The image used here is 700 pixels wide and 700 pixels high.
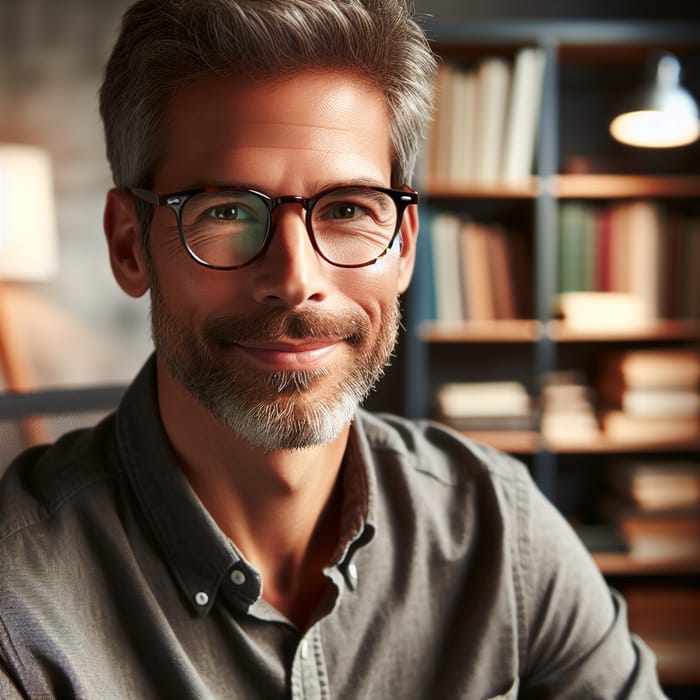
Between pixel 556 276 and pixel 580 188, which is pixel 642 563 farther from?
pixel 580 188

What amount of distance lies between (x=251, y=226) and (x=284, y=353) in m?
0.15

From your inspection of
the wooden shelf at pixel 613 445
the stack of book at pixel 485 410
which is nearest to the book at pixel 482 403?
the stack of book at pixel 485 410

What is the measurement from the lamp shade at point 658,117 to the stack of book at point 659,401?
2.44ft

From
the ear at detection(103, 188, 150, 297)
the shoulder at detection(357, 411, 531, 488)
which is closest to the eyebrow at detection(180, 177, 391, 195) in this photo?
the ear at detection(103, 188, 150, 297)

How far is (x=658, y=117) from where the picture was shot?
2.53 metres

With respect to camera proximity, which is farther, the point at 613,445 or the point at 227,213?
the point at 613,445

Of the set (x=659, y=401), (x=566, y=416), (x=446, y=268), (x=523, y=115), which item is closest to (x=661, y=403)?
(x=659, y=401)

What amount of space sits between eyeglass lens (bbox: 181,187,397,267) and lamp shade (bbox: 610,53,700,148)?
1853mm

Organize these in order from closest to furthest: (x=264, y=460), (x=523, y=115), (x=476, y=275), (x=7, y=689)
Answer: (x=7, y=689) < (x=264, y=460) < (x=523, y=115) < (x=476, y=275)

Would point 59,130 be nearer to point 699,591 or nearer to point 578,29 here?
point 578,29

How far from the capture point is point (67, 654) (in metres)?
0.83

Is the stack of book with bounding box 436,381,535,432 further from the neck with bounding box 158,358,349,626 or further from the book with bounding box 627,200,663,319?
the neck with bounding box 158,358,349,626

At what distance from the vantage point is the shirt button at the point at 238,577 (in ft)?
3.16

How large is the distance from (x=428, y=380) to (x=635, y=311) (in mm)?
874
